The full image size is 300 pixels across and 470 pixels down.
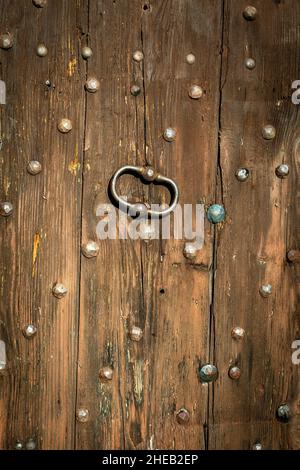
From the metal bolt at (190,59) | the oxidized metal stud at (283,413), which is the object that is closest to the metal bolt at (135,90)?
the metal bolt at (190,59)

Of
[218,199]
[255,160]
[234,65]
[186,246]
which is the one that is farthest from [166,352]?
[234,65]

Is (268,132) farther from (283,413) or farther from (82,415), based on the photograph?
(82,415)

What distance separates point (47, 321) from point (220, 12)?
0.73 m

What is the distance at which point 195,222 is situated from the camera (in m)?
1.28

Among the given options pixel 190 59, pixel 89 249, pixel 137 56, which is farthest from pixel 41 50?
pixel 89 249

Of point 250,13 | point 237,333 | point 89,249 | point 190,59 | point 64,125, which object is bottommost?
point 237,333

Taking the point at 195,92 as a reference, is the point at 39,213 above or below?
below

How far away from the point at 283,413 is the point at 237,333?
21 cm

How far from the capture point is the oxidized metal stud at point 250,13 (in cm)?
127

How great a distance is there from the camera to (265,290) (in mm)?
1299

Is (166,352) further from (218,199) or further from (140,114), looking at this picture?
(140,114)

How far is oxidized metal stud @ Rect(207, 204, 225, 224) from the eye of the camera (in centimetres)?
127

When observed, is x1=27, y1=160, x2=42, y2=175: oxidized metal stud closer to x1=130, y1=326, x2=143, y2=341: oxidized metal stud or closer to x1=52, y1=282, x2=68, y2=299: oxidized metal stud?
x1=52, y1=282, x2=68, y2=299: oxidized metal stud

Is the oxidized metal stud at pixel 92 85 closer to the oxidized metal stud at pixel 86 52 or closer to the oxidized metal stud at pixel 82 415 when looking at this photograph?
the oxidized metal stud at pixel 86 52
